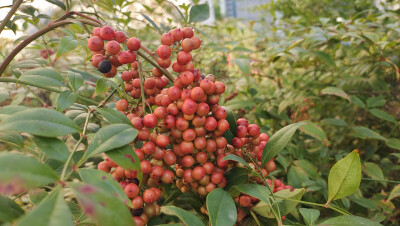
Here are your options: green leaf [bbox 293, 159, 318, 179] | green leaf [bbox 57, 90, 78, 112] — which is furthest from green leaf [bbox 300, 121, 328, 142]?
green leaf [bbox 57, 90, 78, 112]

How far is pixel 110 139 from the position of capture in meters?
0.47

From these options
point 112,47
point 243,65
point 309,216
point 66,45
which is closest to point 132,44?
point 112,47

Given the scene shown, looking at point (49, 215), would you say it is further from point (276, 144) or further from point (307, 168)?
point (307, 168)

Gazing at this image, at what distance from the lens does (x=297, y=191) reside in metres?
0.56

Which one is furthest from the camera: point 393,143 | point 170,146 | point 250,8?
point 250,8

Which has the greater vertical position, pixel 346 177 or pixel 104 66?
pixel 104 66

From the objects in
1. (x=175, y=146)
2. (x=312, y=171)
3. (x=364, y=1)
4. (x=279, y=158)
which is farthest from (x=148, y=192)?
(x=364, y=1)

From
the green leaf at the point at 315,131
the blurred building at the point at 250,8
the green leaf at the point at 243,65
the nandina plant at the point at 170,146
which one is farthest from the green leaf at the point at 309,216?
the blurred building at the point at 250,8

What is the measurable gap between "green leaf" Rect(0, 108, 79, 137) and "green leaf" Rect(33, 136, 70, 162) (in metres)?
0.02

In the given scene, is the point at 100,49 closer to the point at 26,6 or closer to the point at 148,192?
the point at 148,192

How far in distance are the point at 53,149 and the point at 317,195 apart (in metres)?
0.97

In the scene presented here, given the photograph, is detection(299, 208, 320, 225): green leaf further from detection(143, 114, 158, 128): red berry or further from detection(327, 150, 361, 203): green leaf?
detection(143, 114, 158, 128): red berry

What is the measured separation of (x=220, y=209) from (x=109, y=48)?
1.17 feet

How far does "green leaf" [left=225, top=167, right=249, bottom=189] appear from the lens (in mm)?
587
